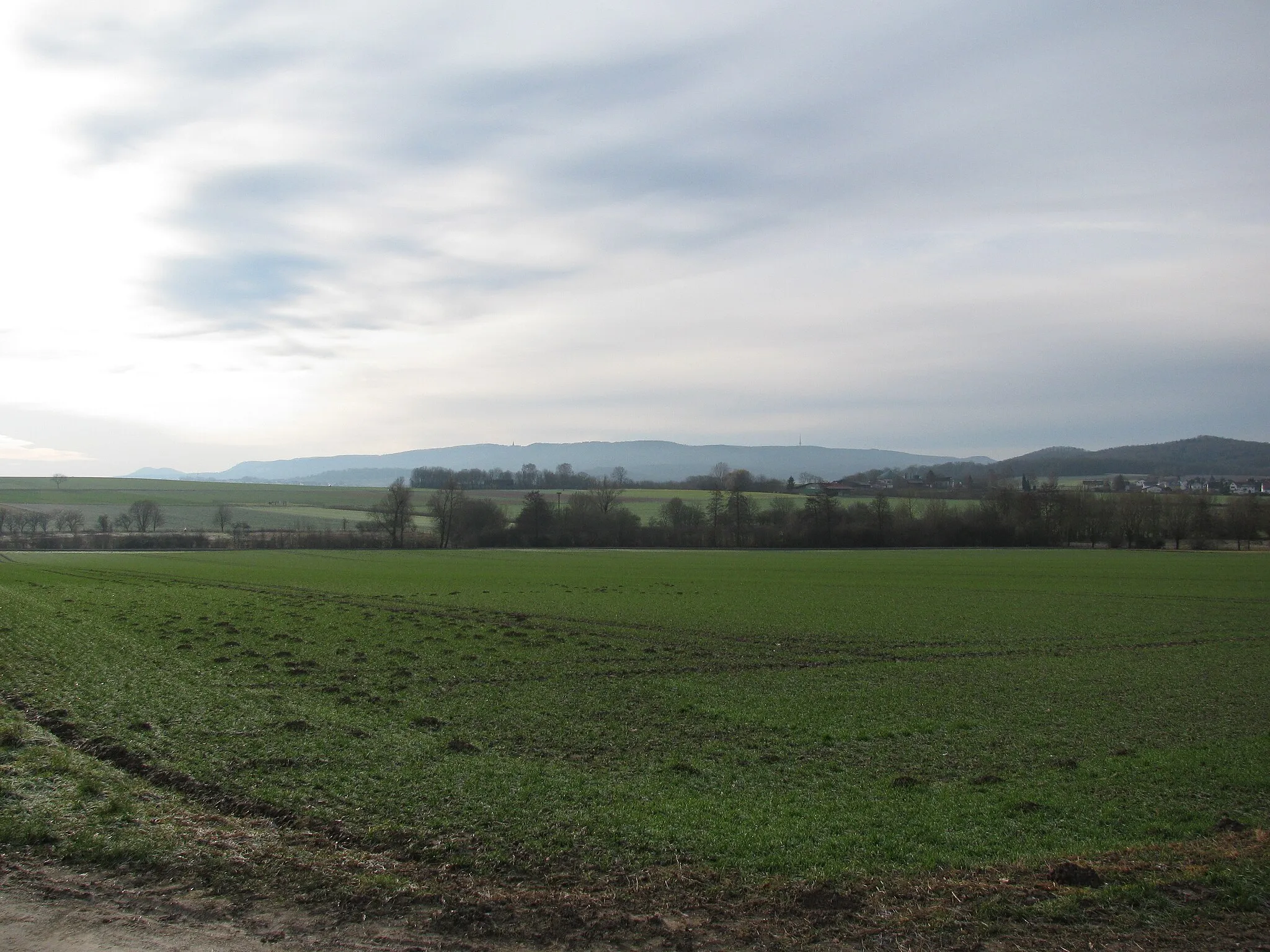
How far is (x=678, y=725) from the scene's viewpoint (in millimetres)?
17188

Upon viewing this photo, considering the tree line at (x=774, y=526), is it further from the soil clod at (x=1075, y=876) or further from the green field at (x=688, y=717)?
the soil clod at (x=1075, y=876)

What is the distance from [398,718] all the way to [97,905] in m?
8.79

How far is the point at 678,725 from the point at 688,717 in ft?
2.75

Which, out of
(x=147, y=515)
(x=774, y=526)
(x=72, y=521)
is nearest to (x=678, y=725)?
(x=774, y=526)

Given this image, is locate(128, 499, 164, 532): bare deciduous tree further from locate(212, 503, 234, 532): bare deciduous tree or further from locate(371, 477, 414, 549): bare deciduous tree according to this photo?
locate(371, 477, 414, 549): bare deciduous tree

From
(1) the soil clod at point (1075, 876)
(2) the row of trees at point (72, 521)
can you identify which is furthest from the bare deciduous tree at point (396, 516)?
(1) the soil clod at point (1075, 876)

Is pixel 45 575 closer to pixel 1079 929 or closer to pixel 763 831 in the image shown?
pixel 763 831

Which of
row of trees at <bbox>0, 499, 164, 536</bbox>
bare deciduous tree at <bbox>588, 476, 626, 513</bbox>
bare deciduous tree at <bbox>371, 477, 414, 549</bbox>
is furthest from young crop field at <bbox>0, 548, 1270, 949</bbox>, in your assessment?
row of trees at <bbox>0, 499, 164, 536</bbox>

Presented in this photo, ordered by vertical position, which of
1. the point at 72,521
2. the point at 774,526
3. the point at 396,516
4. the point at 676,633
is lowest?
the point at 676,633

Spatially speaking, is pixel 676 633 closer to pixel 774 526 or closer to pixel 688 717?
pixel 688 717

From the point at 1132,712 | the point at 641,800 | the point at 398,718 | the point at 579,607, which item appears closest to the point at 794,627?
the point at 579,607

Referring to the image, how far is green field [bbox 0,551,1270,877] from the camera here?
10844 millimetres

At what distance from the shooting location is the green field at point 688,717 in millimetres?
10844

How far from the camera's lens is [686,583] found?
56594mm
